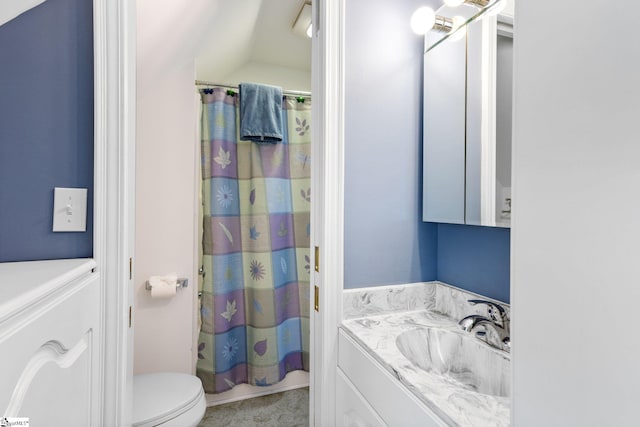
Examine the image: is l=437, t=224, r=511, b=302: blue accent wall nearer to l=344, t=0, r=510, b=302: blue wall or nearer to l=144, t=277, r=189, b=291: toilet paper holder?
l=344, t=0, r=510, b=302: blue wall

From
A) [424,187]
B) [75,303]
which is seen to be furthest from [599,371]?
[424,187]

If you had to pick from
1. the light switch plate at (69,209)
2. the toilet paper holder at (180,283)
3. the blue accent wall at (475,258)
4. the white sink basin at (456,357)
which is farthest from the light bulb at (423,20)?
the toilet paper holder at (180,283)

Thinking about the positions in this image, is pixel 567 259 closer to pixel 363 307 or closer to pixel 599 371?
pixel 599 371

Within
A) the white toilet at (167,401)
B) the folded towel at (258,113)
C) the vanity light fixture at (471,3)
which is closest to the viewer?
the vanity light fixture at (471,3)

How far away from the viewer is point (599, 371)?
0.29 m

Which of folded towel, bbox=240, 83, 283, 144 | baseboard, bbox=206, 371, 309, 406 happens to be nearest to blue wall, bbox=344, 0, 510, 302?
folded towel, bbox=240, 83, 283, 144

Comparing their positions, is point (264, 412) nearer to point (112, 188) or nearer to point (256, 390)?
point (256, 390)

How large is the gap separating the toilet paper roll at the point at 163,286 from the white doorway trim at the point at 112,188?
0.92 m

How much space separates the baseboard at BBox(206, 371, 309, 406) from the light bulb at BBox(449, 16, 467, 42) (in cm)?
209

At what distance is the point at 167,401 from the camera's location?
1.35 m

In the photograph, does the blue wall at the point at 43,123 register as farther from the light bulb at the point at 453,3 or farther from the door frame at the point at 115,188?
the light bulb at the point at 453,3

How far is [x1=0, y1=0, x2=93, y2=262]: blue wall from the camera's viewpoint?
0.71 metres

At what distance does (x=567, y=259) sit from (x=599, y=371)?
4.1 inches

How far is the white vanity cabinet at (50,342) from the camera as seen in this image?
1.46 feet
